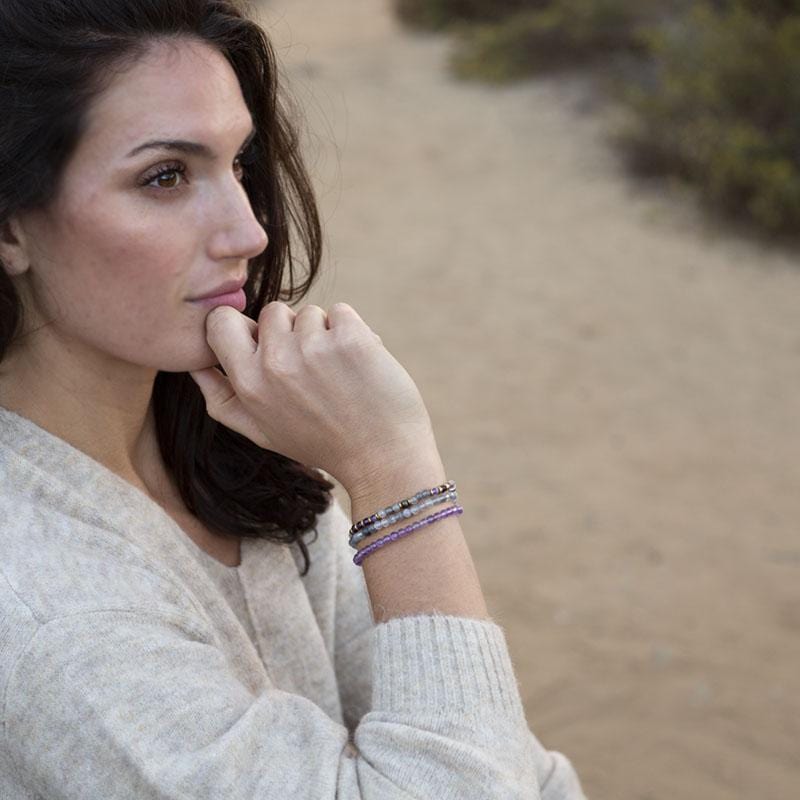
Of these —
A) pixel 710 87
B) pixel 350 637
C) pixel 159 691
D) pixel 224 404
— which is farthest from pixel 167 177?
pixel 710 87

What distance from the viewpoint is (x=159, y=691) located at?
158 centimetres

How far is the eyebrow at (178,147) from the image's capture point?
1.76m

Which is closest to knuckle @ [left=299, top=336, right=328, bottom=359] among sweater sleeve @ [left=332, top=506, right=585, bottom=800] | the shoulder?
the shoulder

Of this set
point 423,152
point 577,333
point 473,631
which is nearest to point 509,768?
point 473,631

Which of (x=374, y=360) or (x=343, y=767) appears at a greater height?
(x=374, y=360)

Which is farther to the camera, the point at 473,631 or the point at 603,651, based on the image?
the point at 603,651

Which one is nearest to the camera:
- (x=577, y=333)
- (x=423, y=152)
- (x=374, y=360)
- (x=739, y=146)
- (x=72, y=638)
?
(x=72, y=638)

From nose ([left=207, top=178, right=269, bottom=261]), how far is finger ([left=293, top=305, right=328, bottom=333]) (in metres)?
0.11

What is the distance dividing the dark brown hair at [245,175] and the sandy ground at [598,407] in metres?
0.55

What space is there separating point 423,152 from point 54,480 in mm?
9085

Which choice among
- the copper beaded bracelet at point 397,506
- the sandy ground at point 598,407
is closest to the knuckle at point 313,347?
the copper beaded bracelet at point 397,506

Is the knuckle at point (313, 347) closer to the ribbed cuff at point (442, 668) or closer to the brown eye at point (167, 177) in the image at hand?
the brown eye at point (167, 177)

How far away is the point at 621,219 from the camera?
8.95 metres

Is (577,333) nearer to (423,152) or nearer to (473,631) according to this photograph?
(423,152)
